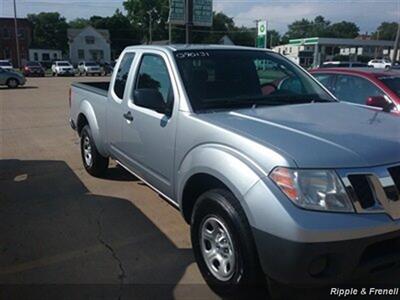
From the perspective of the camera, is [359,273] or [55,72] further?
[55,72]

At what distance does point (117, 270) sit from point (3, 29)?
84622 mm

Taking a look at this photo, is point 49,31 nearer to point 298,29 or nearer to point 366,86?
point 298,29

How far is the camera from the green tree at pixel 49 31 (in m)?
107

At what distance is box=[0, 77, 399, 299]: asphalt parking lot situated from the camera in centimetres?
364

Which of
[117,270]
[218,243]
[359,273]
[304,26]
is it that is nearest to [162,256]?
[117,270]

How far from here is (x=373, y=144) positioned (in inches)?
118

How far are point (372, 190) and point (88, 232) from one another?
304cm

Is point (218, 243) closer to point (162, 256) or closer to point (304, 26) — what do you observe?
point (162, 256)

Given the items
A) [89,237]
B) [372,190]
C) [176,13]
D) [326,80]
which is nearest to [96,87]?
[89,237]

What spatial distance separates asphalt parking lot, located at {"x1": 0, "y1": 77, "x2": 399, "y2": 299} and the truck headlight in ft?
2.67


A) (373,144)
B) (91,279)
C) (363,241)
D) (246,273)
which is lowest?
(91,279)

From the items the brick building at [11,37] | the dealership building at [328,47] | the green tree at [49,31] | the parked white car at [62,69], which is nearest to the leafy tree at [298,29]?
the dealership building at [328,47]

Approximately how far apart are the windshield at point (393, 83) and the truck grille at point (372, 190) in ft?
14.1

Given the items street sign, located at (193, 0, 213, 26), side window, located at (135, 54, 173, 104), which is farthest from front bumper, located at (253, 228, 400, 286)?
street sign, located at (193, 0, 213, 26)
